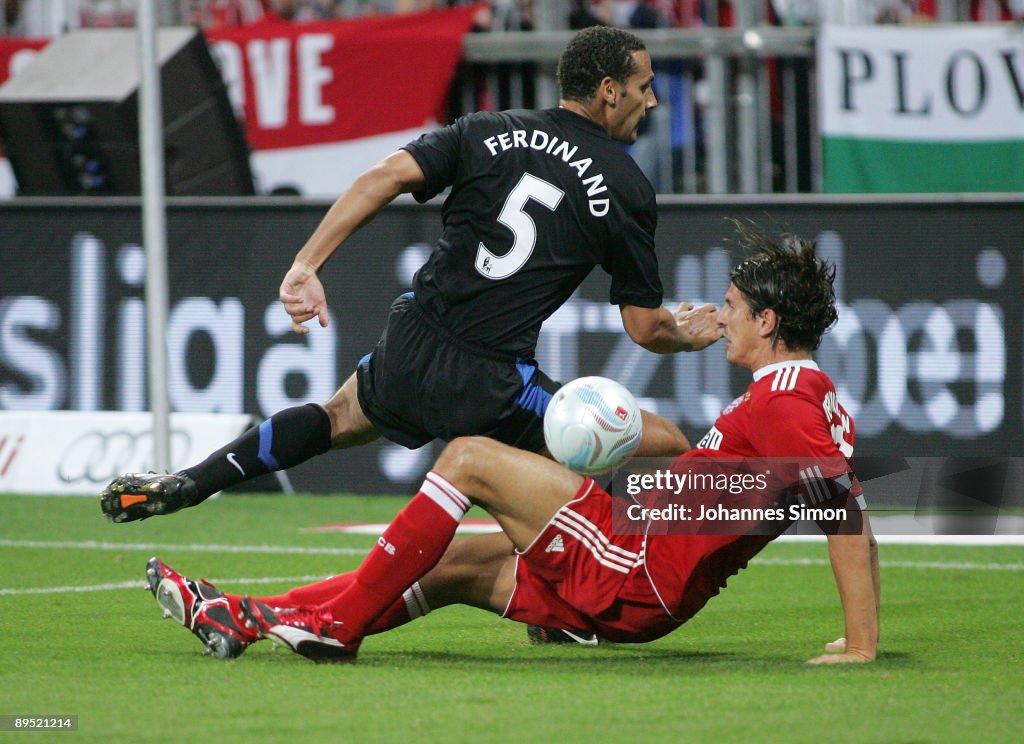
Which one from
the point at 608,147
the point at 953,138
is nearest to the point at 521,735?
the point at 608,147

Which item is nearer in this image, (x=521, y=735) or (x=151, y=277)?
(x=521, y=735)

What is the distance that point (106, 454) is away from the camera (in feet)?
35.5

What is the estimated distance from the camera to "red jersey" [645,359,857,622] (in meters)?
4.86

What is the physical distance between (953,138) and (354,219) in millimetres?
7785

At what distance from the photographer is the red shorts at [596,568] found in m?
5.02

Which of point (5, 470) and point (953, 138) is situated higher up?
point (953, 138)

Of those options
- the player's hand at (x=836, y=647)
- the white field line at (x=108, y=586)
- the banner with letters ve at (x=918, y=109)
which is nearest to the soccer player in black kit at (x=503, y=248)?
the player's hand at (x=836, y=647)

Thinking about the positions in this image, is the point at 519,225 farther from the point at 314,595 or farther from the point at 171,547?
the point at 171,547

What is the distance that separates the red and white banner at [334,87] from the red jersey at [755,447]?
837 cm

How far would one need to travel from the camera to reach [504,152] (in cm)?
560

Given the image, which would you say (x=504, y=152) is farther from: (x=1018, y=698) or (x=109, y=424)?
(x=109, y=424)

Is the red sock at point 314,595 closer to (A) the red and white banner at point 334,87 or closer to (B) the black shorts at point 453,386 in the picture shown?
(B) the black shorts at point 453,386

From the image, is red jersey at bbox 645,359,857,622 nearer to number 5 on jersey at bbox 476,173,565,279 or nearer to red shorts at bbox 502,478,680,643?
red shorts at bbox 502,478,680,643

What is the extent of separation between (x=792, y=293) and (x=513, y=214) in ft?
3.31
